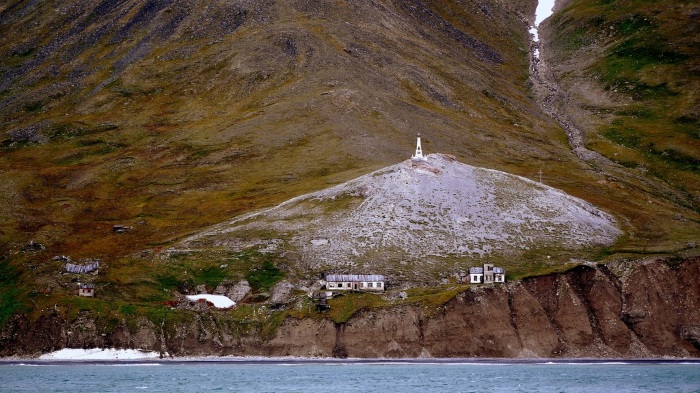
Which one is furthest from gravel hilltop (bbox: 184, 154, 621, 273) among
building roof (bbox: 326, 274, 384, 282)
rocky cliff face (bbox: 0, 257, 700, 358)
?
rocky cliff face (bbox: 0, 257, 700, 358)

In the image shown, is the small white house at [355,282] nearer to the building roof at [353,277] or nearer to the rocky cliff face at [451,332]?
the building roof at [353,277]

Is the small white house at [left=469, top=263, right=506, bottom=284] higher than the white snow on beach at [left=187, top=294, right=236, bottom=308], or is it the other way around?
the small white house at [left=469, top=263, right=506, bottom=284]

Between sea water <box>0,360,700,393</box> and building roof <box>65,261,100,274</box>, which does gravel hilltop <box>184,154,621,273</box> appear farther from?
sea water <box>0,360,700,393</box>

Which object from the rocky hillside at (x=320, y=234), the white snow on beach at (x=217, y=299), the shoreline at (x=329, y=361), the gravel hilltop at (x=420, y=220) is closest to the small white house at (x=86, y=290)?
the rocky hillside at (x=320, y=234)

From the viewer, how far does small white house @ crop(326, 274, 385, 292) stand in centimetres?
12788

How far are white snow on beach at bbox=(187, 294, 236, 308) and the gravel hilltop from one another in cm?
1041

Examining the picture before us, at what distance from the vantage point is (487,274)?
129375mm

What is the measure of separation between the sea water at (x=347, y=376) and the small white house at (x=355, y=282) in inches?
534

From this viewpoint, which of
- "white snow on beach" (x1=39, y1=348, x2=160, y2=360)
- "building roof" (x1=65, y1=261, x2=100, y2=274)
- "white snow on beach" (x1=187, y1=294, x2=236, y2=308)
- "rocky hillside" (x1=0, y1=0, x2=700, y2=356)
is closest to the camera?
"white snow on beach" (x1=39, y1=348, x2=160, y2=360)

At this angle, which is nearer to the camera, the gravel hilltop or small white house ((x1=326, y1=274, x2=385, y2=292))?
small white house ((x1=326, y1=274, x2=385, y2=292))

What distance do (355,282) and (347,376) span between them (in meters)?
27.1

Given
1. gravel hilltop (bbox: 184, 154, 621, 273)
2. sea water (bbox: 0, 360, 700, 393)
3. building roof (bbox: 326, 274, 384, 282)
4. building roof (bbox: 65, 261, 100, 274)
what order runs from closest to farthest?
sea water (bbox: 0, 360, 700, 393)
building roof (bbox: 326, 274, 384, 282)
building roof (bbox: 65, 261, 100, 274)
gravel hilltop (bbox: 184, 154, 621, 273)

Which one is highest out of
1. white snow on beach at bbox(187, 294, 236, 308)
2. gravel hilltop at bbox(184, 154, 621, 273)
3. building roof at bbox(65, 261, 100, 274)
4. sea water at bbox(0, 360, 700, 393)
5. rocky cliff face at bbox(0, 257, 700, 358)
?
gravel hilltop at bbox(184, 154, 621, 273)

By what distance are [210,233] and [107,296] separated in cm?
2166
